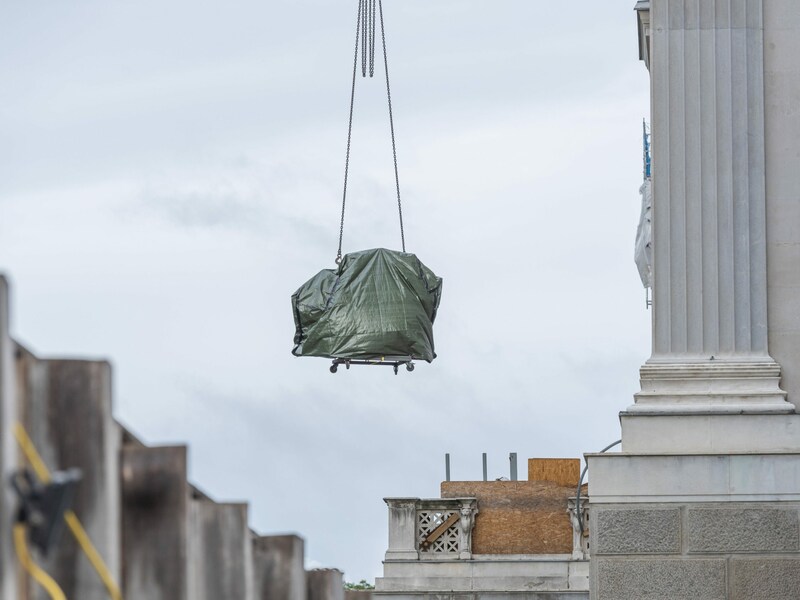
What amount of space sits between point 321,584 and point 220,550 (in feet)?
4.93

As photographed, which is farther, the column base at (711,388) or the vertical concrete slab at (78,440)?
the column base at (711,388)

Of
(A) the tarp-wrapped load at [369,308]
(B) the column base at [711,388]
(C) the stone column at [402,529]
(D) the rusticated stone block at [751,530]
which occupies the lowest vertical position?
(D) the rusticated stone block at [751,530]

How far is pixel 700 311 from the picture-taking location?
14.4 m

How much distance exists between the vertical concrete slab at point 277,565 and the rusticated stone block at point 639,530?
772 cm

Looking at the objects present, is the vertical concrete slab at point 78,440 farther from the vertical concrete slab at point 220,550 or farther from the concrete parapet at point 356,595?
the concrete parapet at point 356,595

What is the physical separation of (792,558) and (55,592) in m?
10.2

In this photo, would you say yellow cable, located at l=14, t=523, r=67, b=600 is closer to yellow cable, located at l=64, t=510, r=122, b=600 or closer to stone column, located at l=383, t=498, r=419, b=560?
yellow cable, located at l=64, t=510, r=122, b=600

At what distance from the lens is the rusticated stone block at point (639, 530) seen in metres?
13.9

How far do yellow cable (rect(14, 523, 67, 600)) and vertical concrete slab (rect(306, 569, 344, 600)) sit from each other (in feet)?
8.76

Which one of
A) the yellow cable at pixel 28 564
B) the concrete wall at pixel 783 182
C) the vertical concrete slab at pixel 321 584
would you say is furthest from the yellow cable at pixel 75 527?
the concrete wall at pixel 783 182

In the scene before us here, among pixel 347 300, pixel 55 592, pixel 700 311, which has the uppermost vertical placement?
pixel 347 300

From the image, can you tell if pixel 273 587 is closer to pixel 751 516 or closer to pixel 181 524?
pixel 181 524

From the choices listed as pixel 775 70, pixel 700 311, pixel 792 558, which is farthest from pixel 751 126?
pixel 792 558

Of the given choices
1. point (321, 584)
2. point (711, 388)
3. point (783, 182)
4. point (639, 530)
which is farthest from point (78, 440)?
point (783, 182)
